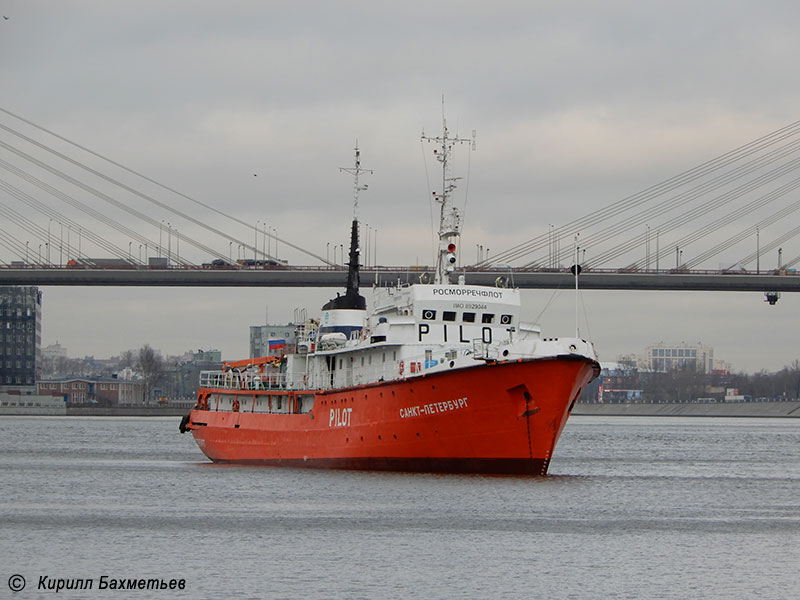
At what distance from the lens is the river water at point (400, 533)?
72.4 feet

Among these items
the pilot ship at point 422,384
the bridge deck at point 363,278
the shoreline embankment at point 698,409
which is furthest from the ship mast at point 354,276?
the shoreline embankment at point 698,409

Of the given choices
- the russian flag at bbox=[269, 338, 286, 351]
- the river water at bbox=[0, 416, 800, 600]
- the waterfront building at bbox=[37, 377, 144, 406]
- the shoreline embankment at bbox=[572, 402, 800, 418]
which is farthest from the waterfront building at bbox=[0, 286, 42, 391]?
the river water at bbox=[0, 416, 800, 600]

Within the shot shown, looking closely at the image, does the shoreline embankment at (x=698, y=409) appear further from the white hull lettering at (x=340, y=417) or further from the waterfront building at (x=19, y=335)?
the white hull lettering at (x=340, y=417)

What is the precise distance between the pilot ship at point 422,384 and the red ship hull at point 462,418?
0.03 m

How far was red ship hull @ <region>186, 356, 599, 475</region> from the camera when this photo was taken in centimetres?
3438

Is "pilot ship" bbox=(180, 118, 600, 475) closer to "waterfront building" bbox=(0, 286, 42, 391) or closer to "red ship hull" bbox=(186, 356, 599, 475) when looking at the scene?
"red ship hull" bbox=(186, 356, 599, 475)

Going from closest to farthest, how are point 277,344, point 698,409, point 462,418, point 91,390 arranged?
1. point 462,418
2. point 277,344
3. point 698,409
4. point 91,390

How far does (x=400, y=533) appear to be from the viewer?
2706 centimetres

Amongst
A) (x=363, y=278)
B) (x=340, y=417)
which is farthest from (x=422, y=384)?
(x=363, y=278)

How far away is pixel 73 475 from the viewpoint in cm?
4212

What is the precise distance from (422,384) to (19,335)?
468ft

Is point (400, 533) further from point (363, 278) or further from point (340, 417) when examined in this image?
point (363, 278)

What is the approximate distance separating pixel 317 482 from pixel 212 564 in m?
13.2

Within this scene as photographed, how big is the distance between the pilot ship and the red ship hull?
3cm
